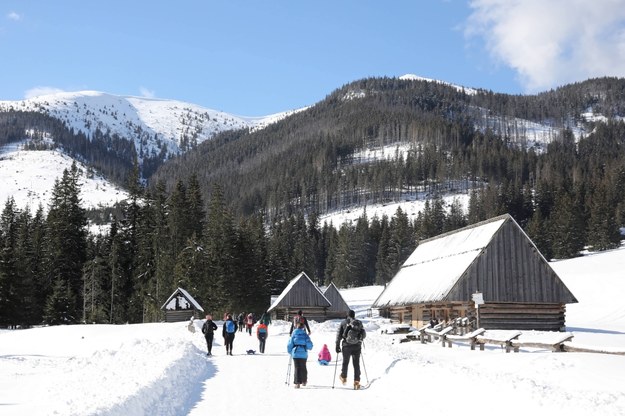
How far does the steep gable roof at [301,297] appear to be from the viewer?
54.6 meters

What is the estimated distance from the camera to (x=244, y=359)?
22.9 meters

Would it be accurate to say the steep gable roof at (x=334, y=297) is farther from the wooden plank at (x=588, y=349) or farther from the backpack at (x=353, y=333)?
the backpack at (x=353, y=333)

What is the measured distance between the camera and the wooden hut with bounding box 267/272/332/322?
179 ft

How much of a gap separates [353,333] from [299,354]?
1.40 metres

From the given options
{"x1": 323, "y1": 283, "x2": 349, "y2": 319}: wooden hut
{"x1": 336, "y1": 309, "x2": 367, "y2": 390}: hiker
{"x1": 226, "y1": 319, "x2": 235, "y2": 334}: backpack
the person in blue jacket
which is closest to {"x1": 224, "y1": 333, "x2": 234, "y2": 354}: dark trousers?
{"x1": 226, "y1": 319, "x2": 235, "y2": 334}: backpack

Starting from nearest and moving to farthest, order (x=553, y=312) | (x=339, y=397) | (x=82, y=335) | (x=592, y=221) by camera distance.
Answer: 1. (x=339, y=397)
2. (x=553, y=312)
3. (x=82, y=335)
4. (x=592, y=221)

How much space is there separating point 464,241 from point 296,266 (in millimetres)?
68849

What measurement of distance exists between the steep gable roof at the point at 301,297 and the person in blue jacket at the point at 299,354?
39.1 meters

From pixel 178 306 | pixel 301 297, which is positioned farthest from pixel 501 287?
pixel 178 306

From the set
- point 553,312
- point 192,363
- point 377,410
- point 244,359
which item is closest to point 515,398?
point 377,410

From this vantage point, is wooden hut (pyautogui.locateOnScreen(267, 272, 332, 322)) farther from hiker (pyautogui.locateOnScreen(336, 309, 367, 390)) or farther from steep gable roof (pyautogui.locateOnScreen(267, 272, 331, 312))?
hiker (pyautogui.locateOnScreen(336, 309, 367, 390))

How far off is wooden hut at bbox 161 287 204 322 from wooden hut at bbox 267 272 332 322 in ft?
24.2

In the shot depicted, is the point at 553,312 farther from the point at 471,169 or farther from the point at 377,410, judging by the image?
the point at 471,169

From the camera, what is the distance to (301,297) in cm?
5519
